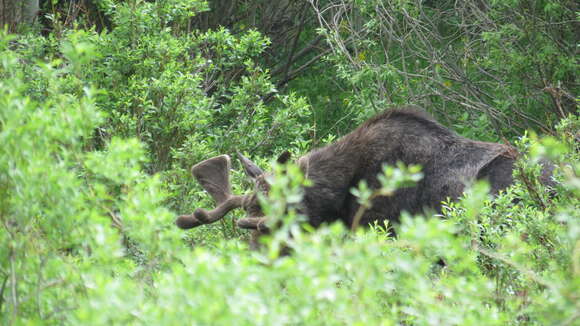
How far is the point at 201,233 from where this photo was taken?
670cm

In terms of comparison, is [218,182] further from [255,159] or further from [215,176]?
[255,159]

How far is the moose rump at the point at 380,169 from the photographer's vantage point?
6324mm

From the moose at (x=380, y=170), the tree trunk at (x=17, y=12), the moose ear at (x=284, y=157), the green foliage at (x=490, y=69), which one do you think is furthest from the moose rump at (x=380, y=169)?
the tree trunk at (x=17, y=12)

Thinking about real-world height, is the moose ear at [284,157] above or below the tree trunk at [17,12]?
above

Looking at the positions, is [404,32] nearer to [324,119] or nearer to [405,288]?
[324,119]

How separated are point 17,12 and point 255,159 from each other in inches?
150

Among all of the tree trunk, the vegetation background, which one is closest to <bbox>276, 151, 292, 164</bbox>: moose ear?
the vegetation background

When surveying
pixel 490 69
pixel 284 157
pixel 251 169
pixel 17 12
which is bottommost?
pixel 490 69

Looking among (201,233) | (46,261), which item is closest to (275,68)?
(201,233)

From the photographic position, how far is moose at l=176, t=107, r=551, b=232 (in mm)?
6320

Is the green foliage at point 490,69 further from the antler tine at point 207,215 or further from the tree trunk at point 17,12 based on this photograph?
the tree trunk at point 17,12

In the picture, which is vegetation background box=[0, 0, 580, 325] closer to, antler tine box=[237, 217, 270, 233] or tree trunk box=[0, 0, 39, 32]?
tree trunk box=[0, 0, 39, 32]

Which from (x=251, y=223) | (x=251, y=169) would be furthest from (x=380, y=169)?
(x=251, y=223)

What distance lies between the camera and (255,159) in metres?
7.17
